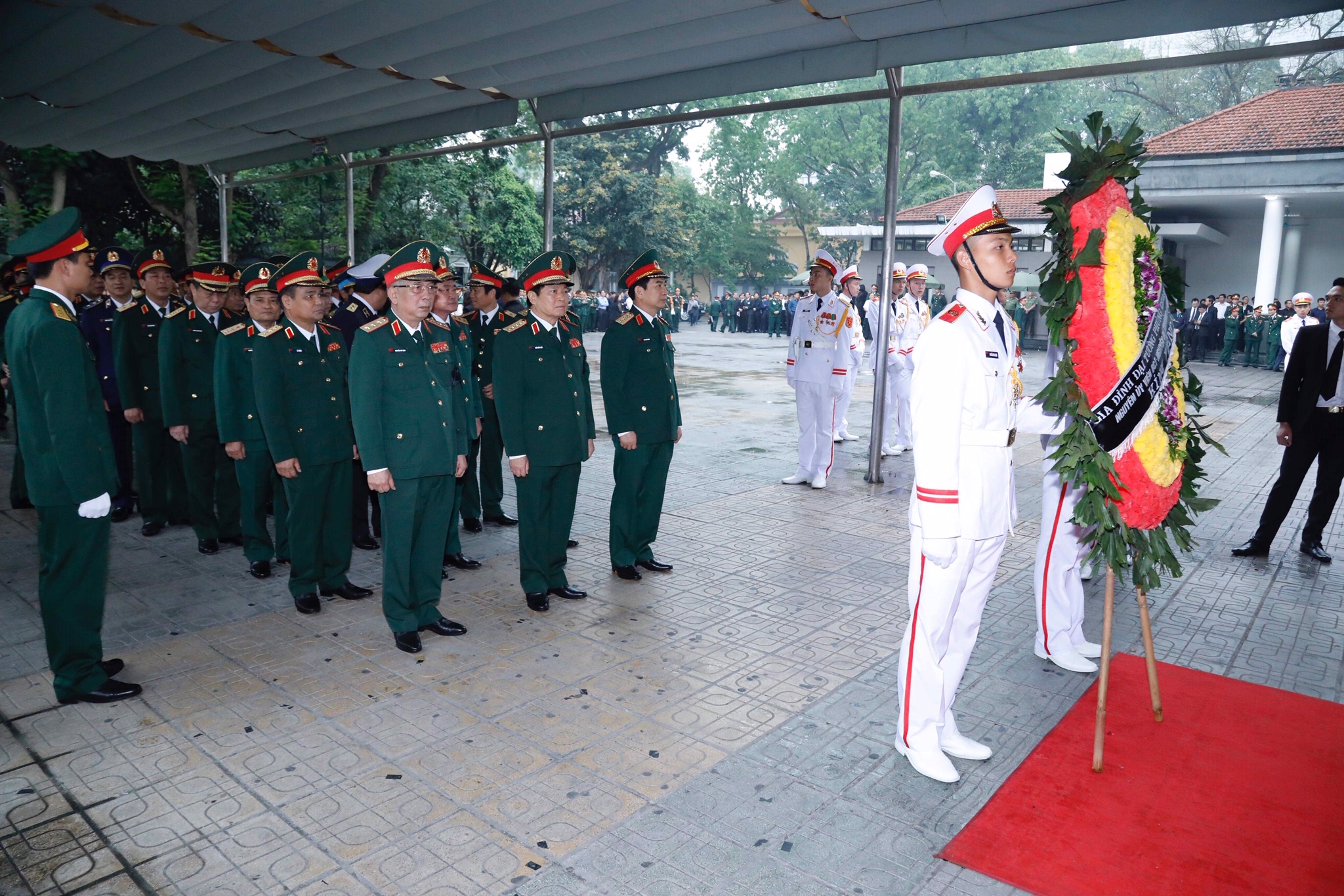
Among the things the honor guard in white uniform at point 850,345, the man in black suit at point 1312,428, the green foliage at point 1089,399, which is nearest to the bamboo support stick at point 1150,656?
the green foliage at point 1089,399

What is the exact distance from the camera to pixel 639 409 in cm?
566

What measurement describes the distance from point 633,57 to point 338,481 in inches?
163

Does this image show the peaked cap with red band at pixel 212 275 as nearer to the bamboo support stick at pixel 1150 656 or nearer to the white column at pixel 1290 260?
the bamboo support stick at pixel 1150 656

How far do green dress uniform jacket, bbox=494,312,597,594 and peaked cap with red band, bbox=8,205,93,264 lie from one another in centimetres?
204

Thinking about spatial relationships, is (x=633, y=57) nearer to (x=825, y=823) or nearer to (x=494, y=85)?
(x=494, y=85)

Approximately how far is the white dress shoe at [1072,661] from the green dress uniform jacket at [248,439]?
4627 millimetres

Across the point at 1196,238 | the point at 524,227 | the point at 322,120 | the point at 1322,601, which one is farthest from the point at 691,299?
the point at 1322,601

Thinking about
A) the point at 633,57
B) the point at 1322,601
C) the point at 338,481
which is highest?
the point at 633,57

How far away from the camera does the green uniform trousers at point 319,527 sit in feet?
16.8

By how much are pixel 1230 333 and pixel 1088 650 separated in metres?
26.0

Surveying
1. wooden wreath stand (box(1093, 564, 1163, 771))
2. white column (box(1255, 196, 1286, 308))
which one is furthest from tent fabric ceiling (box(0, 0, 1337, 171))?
white column (box(1255, 196, 1286, 308))

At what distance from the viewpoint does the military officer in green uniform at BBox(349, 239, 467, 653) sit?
4469 millimetres

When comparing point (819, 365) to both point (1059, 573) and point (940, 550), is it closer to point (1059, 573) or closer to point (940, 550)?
point (1059, 573)

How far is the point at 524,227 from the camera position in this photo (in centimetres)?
2680
